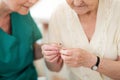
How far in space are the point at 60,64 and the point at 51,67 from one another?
2.4 inches

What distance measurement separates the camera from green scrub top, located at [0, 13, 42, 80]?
137cm

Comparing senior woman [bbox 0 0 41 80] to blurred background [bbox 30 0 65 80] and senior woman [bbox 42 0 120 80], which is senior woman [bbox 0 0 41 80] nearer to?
senior woman [bbox 42 0 120 80]

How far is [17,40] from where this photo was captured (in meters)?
1.42

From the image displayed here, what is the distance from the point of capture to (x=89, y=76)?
1.47m

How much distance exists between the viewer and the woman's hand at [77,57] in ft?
4.11

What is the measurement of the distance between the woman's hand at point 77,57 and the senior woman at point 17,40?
285 mm

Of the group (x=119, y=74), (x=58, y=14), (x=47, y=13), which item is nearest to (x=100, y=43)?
(x=119, y=74)

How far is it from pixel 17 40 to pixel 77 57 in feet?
1.20

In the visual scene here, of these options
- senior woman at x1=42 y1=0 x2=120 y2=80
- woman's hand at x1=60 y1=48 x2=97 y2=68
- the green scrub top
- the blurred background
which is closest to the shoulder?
senior woman at x1=42 y1=0 x2=120 y2=80

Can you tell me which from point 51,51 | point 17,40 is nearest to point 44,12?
point 17,40

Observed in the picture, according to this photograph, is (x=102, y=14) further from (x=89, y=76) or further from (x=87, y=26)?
(x=89, y=76)

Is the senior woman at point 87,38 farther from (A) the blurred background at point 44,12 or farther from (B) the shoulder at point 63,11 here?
(A) the blurred background at point 44,12

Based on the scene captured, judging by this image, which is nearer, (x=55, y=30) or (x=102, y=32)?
(x=102, y=32)

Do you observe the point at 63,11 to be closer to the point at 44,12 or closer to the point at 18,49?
the point at 18,49
